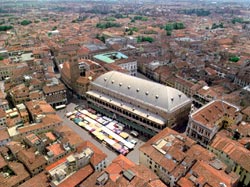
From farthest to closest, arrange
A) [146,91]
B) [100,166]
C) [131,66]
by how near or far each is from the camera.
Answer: [131,66]
[146,91]
[100,166]

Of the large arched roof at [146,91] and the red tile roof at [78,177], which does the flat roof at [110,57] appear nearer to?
the large arched roof at [146,91]

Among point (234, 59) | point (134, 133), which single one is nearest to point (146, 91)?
point (134, 133)

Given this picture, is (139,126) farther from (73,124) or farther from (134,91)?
(73,124)

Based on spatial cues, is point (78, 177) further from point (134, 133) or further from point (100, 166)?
point (134, 133)

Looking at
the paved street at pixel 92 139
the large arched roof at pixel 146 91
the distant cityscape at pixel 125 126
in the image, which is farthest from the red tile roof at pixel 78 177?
the large arched roof at pixel 146 91

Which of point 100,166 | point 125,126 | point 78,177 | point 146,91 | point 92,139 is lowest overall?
point 92,139

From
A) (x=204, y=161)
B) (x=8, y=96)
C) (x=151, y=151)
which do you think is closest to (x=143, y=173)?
(x=151, y=151)

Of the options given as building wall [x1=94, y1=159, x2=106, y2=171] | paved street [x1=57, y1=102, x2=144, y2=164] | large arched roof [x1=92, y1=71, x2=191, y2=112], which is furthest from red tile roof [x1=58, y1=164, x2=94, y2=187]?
large arched roof [x1=92, y1=71, x2=191, y2=112]

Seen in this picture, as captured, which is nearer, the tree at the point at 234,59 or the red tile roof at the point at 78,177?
the red tile roof at the point at 78,177

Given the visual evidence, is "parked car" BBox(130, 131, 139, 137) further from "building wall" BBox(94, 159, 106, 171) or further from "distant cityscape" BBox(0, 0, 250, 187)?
"building wall" BBox(94, 159, 106, 171)
